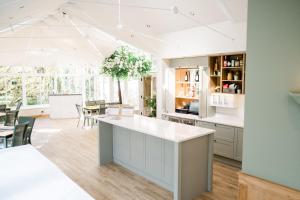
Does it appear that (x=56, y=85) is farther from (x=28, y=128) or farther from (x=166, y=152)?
(x=166, y=152)

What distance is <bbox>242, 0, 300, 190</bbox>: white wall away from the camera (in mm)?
2117

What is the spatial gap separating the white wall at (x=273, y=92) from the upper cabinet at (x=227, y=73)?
2923mm

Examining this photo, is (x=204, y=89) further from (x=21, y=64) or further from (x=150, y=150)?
(x=21, y=64)

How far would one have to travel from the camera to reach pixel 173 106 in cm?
676

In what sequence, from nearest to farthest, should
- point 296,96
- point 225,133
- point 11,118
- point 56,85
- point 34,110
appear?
point 296,96
point 225,133
point 11,118
point 34,110
point 56,85

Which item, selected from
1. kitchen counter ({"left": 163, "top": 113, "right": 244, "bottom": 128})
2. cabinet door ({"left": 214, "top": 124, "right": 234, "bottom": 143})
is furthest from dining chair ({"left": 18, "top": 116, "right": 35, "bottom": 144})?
cabinet door ({"left": 214, "top": 124, "right": 234, "bottom": 143})

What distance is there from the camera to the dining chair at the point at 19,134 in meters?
4.34

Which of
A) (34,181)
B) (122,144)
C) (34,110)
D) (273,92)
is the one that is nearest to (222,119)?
(122,144)

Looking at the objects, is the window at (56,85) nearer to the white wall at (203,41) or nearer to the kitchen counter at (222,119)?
the white wall at (203,41)

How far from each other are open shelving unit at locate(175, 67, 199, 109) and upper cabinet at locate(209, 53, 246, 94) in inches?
21.4

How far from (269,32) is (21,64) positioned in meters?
10.5

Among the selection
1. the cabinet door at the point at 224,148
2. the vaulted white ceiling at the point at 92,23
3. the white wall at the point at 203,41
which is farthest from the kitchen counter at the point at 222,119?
the vaulted white ceiling at the point at 92,23

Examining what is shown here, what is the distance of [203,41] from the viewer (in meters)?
5.56

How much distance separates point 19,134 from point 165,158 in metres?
2.76
